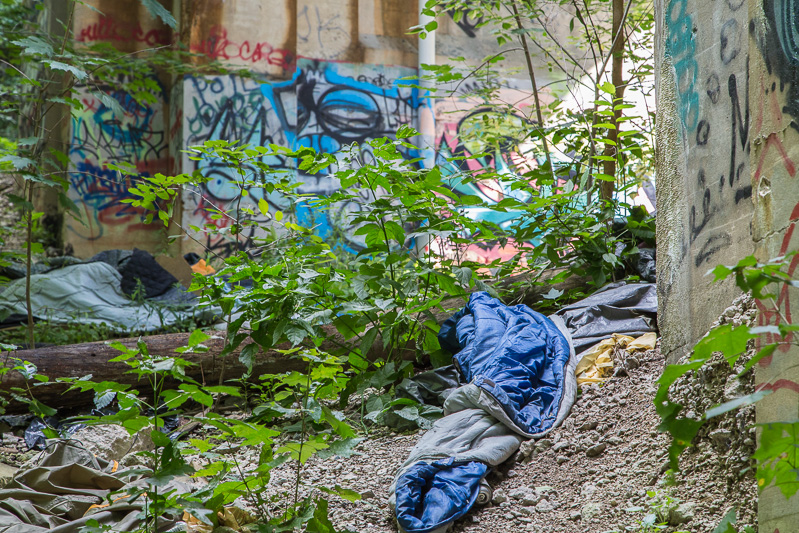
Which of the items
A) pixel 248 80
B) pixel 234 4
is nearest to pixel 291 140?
pixel 248 80

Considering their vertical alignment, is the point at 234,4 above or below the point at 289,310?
above

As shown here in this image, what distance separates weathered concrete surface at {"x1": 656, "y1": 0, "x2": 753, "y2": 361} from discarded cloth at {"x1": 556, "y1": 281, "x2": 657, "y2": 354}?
53 cm

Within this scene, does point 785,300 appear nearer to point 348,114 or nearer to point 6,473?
point 6,473

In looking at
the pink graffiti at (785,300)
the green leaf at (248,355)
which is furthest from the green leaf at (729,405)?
the green leaf at (248,355)

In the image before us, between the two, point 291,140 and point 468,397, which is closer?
point 468,397

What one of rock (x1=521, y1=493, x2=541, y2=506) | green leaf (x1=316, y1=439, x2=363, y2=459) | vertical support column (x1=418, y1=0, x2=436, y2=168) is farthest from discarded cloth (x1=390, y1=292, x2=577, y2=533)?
vertical support column (x1=418, y1=0, x2=436, y2=168)

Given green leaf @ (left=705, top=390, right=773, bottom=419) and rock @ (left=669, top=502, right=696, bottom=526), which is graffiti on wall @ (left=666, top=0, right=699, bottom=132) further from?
green leaf @ (left=705, top=390, right=773, bottom=419)

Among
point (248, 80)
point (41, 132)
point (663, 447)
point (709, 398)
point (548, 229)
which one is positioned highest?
point (248, 80)

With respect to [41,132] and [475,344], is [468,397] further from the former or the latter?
[41,132]

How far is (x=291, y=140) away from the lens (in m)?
9.60

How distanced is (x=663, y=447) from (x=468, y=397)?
0.90 metres

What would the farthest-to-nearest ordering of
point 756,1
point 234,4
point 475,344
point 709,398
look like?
point 234,4
point 475,344
point 709,398
point 756,1

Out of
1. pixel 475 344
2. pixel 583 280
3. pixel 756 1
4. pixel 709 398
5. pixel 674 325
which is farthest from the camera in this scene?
pixel 583 280

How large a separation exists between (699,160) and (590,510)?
62.8 inches
